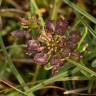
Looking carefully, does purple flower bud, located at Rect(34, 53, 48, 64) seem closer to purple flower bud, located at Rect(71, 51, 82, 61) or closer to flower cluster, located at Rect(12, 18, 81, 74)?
flower cluster, located at Rect(12, 18, 81, 74)

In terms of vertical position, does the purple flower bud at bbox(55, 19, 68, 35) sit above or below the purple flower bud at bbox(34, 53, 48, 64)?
above

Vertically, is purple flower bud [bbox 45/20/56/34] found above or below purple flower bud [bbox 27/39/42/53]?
above

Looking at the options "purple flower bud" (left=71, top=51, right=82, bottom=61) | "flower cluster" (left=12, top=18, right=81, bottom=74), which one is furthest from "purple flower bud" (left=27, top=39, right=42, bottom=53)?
"purple flower bud" (left=71, top=51, right=82, bottom=61)

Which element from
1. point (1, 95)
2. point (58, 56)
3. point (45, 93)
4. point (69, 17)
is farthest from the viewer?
point (69, 17)

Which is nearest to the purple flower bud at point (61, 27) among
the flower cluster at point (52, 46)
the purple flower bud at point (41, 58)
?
the flower cluster at point (52, 46)

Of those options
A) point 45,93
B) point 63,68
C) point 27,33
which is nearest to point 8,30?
point 45,93

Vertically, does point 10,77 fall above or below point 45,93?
above

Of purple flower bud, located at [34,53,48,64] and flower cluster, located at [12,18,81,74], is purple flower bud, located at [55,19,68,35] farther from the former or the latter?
purple flower bud, located at [34,53,48,64]

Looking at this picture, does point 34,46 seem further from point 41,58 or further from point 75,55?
point 75,55

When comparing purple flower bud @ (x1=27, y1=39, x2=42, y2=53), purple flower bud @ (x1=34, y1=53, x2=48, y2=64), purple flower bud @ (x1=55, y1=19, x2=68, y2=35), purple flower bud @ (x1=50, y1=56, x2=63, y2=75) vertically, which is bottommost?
purple flower bud @ (x1=50, y1=56, x2=63, y2=75)

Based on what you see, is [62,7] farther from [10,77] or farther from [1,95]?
[1,95]

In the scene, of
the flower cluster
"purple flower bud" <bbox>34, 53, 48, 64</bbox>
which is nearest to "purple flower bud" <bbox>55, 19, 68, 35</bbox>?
the flower cluster
